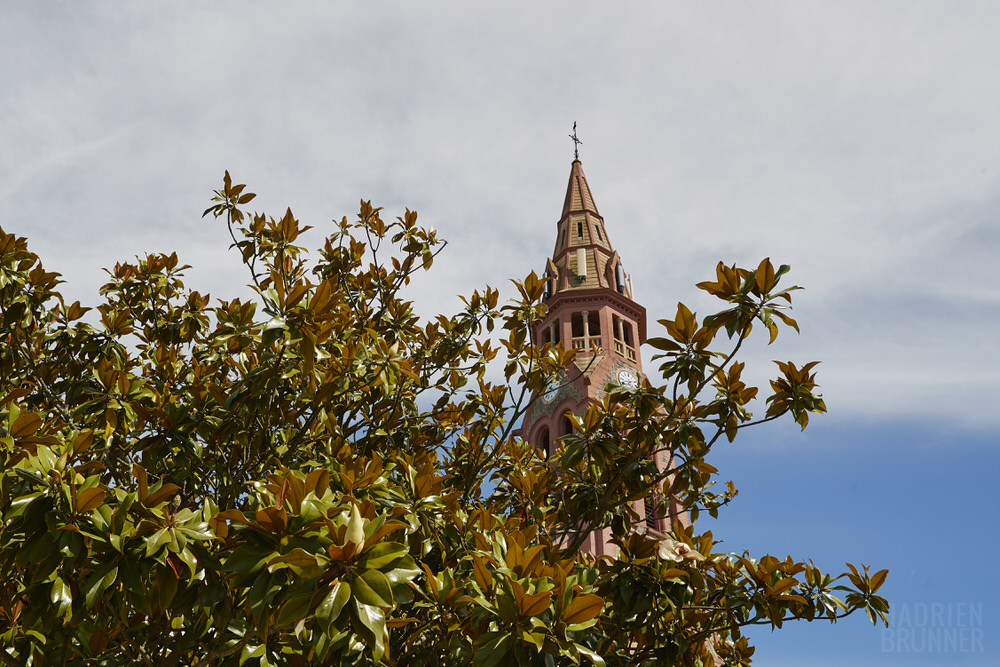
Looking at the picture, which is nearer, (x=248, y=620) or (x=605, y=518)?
(x=248, y=620)

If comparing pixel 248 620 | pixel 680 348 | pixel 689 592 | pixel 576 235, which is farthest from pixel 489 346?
pixel 576 235

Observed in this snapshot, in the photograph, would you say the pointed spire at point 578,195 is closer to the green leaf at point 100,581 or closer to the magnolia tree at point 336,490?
the magnolia tree at point 336,490

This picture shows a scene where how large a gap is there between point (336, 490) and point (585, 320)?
37.2 m

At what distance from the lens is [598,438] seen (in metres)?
6.00

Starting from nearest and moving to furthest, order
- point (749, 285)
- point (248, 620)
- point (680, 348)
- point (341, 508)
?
point (341, 508) < point (248, 620) < point (749, 285) < point (680, 348)

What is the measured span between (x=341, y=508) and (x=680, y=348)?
3.09m

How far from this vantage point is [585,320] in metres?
41.4

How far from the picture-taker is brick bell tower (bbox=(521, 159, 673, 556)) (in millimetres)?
39406

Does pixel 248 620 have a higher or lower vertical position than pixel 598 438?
lower

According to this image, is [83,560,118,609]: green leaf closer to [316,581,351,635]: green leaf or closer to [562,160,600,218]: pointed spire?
[316,581,351,635]: green leaf

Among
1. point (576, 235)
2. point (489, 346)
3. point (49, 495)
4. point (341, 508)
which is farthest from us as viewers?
point (576, 235)

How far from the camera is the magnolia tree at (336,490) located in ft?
10.6

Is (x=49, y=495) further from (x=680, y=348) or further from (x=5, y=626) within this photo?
(x=680, y=348)

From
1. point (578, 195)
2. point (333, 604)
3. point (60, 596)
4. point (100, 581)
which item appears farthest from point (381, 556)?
point (578, 195)
